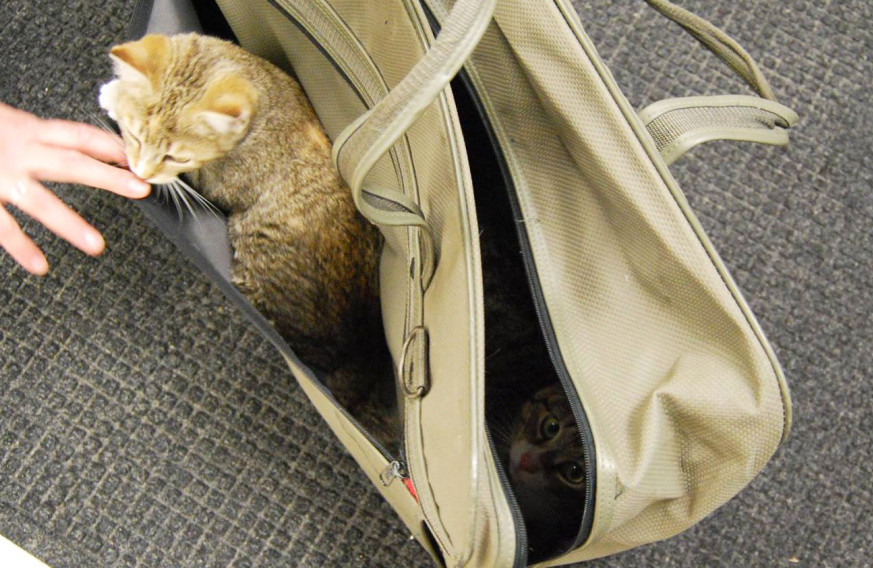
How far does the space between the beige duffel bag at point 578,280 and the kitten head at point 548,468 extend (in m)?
0.04

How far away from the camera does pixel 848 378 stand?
1.07 metres

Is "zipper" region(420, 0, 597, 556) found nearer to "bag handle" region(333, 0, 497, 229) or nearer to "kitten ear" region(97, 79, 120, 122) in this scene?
"bag handle" region(333, 0, 497, 229)

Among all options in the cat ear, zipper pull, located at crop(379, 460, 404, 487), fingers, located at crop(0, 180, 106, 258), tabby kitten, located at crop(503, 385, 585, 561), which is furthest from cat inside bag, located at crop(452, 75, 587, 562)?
fingers, located at crop(0, 180, 106, 258)

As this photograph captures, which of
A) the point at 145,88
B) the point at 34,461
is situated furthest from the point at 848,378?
the point at 34,461

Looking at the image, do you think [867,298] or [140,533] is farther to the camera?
[867,298]

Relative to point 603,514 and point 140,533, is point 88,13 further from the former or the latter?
point 603,514

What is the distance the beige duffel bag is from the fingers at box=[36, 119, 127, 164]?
29cm

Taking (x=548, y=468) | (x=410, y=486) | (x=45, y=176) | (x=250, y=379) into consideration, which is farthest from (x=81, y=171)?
(x=548, y=468)

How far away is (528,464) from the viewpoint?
760 mm

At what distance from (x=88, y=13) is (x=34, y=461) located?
0.67 meters

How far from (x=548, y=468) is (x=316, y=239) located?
0.36 metres

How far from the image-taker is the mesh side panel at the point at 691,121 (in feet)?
1.94

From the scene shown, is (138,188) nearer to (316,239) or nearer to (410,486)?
(316,239)

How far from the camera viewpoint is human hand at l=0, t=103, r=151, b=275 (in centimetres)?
75
